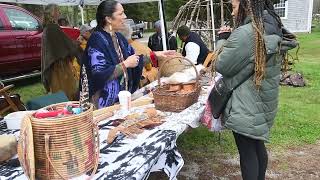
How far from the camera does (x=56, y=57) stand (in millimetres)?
5164

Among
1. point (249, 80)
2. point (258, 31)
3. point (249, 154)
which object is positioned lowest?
point (249, 154)

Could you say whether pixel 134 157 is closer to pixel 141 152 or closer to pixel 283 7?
pixel 141 152

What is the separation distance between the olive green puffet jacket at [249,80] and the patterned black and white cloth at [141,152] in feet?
1.13

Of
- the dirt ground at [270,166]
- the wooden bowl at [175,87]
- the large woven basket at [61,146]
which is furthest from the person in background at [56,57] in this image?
the large woven basket at [61,146]

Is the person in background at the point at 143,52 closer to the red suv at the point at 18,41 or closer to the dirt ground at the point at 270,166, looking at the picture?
the dirt ground at the point at 270,166

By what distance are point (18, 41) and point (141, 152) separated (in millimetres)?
6602

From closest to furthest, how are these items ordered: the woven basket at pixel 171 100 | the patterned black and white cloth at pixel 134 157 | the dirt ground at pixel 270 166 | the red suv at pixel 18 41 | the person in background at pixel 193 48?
the patterned black and white cloth at pixel 134 157, the woven basket at pixel 171 100, the dirt ground at pixel 270 166, the person in background at pixel 193 48, the red suv at pixel 18 41

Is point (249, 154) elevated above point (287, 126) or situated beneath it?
elevated above

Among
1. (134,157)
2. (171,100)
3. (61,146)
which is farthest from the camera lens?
(171,100)

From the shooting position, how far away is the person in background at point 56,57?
5.17 metres

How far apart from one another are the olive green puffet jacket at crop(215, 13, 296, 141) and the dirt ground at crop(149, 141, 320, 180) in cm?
131

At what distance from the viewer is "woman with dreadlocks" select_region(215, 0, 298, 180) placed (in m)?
2.28

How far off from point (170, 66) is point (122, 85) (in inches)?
50.1

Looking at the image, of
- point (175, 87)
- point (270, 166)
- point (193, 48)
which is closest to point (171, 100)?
point (175, 87)
